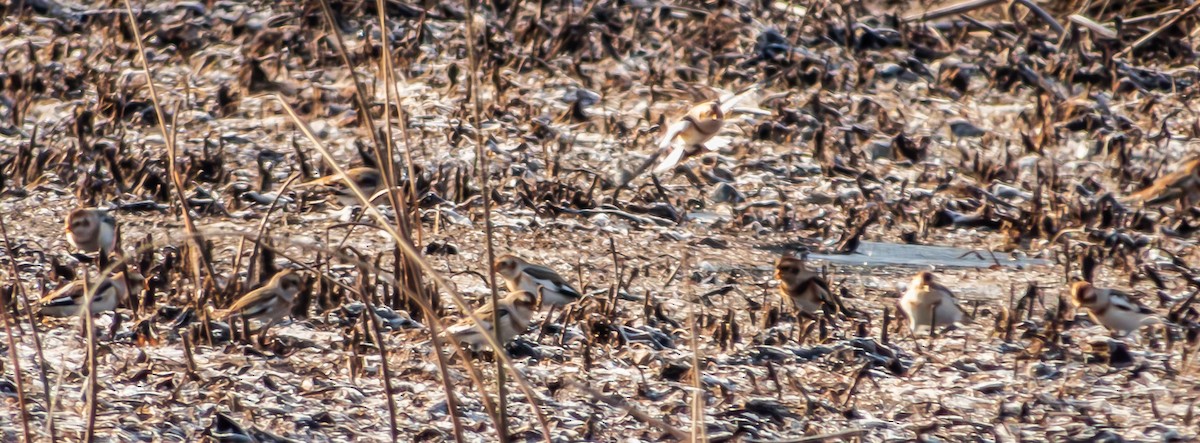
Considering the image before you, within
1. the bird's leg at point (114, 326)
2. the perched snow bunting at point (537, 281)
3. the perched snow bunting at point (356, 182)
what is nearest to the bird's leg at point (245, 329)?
the bird's leg at point (114, 326)

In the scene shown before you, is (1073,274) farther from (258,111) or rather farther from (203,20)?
(203,20)

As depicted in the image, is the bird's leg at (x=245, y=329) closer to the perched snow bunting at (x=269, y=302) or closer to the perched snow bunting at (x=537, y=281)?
the perched snow bunting at (x=269, y=302)

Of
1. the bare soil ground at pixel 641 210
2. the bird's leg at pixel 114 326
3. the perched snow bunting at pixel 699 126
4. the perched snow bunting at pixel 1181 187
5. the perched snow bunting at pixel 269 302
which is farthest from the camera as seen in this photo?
the perched snow bunting at pixel 1181 187

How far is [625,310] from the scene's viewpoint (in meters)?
5.95

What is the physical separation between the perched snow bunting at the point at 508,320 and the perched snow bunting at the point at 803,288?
0.96 m

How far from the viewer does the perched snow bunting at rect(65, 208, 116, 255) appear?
6.31 meters

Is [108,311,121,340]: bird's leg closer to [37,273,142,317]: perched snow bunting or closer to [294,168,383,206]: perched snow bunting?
[37,273,142,317]: perched snow bunting

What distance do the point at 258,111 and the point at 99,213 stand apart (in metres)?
2.24

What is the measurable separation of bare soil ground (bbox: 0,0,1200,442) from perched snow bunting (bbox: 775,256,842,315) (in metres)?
0.08

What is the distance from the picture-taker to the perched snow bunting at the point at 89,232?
20.7 ft

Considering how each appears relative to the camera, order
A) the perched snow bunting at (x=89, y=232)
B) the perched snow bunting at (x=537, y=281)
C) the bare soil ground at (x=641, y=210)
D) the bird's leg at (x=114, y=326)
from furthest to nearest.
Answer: the perched snow bunting at (x=89, y=232) < the perched snow bunting at (x=537, y=281) < the bird's leg at (x=114, y=326) < the bare soil ground at (x=641, y=210)

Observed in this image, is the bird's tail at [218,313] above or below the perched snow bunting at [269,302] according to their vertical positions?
below

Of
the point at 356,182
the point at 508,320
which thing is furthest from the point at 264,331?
the point at 356,182

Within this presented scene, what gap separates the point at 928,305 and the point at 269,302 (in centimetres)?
229
